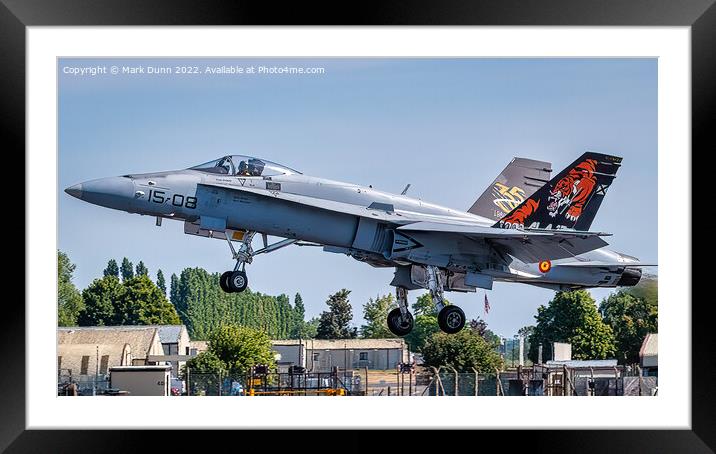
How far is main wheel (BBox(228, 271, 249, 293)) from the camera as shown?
18391 millimetres

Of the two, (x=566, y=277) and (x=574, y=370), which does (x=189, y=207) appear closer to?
(x=566, y=277)

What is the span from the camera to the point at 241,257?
62.2 ft

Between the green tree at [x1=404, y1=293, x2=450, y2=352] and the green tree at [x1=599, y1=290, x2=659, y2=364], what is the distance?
6.11 meters

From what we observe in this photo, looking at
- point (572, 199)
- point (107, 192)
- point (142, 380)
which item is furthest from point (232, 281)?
point (142, 380)

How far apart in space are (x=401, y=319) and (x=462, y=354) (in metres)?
9.67

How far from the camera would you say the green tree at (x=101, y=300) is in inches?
1506

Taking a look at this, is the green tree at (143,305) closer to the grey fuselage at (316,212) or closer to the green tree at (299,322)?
the green tree at (299,322)

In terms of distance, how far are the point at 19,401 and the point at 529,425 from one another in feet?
17.0

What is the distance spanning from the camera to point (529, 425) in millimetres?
10867

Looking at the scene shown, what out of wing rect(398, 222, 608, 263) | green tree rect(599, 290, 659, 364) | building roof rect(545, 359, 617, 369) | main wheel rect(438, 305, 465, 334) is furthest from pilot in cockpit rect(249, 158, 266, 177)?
green tree rect(599, 290, 659, 364)

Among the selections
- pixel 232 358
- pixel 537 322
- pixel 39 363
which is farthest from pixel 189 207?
pixel 537 322

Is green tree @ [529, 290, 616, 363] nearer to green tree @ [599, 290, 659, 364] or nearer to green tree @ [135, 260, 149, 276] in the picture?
green tree @ [599, 290, 659, 364]

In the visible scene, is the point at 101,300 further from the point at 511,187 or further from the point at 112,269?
the point at 511,187
